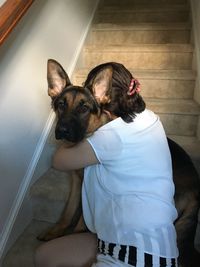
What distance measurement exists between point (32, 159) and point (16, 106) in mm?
371

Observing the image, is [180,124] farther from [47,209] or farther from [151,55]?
[47,209]

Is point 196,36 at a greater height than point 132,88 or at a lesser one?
lesser

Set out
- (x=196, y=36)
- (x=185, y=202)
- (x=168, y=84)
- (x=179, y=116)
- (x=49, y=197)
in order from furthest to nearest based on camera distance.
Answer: (x=196, y=36) < (x=168, y=84) < (x=179, y=116) < (x=49, y=197) < (x=185, y=202)

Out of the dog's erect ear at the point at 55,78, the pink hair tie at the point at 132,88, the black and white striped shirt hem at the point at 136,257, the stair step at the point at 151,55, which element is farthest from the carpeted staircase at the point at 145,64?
the pink hair tie at the point at 132,88

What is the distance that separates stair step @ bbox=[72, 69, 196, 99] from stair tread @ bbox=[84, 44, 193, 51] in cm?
29

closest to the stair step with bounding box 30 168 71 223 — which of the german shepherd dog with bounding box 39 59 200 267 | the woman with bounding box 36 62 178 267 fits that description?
the german shepherd dog with bounding box 39 59 200 267

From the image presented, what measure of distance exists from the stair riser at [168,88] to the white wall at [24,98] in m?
0.70

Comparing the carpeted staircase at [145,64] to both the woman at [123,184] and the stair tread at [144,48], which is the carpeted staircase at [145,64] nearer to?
the stair tread at [144,48]

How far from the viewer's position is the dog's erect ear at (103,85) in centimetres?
115

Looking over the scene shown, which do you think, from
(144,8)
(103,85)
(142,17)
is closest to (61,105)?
(103,85)

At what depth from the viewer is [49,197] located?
180cm

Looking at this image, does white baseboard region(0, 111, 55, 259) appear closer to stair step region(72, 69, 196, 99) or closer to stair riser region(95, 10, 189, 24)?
stair step region(72, 69, 196, 99)

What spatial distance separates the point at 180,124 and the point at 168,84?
37 cm

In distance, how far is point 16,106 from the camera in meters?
1.79
